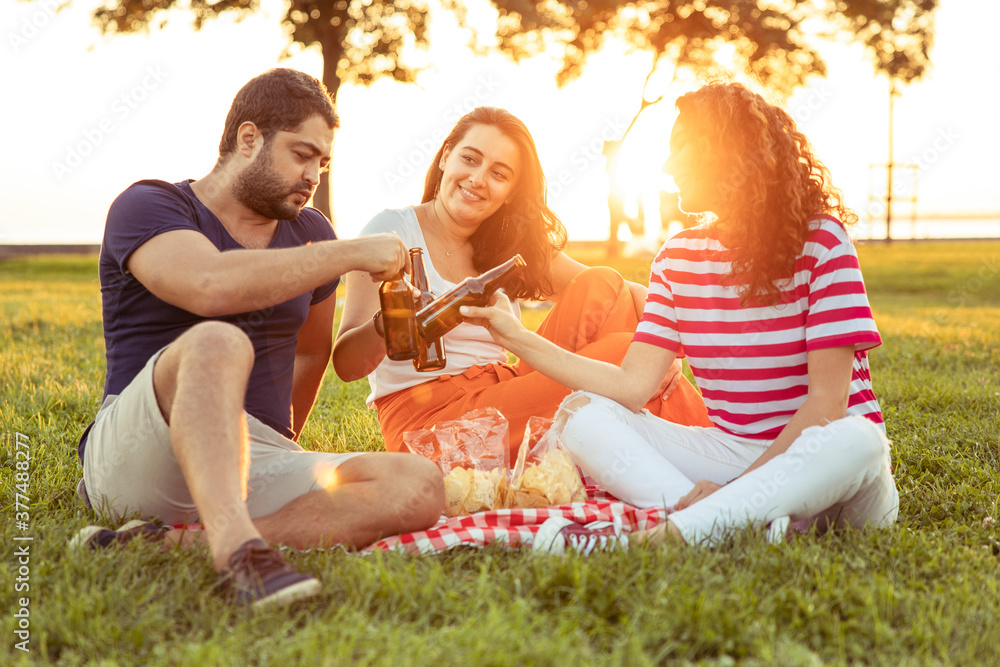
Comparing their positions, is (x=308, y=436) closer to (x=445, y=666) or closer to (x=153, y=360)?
(x=153, y=360)

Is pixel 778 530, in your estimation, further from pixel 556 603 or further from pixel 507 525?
pixel 507 525

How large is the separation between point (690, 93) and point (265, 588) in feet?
7.49

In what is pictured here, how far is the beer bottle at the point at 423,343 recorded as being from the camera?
319cm

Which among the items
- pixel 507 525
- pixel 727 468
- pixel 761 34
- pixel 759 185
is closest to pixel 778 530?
pixel 727 468

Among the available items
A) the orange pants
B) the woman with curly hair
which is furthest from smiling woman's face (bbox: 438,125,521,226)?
the woman with curly hair

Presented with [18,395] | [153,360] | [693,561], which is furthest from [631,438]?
[18,395]

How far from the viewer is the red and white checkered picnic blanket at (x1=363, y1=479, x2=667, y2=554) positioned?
2744mm

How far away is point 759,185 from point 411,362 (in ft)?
5.86

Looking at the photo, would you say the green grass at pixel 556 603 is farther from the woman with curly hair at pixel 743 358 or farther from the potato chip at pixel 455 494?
the potato chip at pixel 455 494

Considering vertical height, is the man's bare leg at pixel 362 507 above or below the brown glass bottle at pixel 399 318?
below

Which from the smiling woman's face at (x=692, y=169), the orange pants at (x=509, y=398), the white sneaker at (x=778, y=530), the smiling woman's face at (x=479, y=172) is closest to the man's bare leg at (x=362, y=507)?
the orange pants at (x=509, y=398)

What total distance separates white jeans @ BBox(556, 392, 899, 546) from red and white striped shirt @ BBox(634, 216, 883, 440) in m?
0.18

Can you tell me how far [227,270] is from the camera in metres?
2.62

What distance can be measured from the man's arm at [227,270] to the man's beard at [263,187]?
0.37 meters
